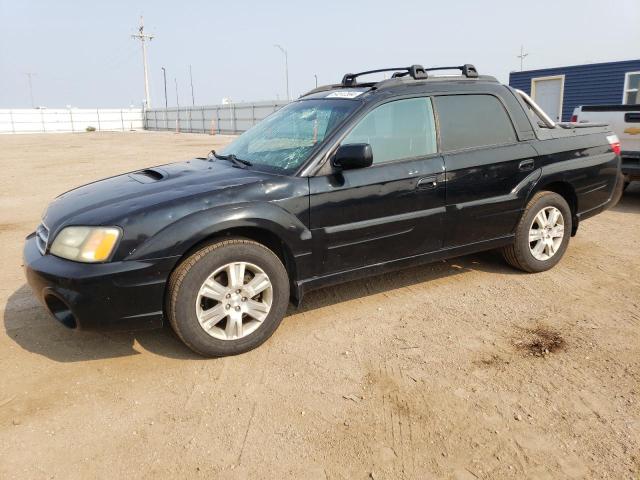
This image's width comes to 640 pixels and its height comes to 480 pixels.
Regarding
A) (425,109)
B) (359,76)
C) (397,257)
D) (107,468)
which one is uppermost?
(359,76)

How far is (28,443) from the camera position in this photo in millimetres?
2664

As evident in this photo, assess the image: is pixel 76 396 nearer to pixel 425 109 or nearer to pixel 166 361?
pixel 166 361

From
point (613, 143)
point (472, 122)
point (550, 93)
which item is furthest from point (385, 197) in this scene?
point (550, 93)

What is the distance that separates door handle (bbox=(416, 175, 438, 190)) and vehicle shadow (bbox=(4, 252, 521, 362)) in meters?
1.02

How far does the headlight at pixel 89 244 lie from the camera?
3.14m

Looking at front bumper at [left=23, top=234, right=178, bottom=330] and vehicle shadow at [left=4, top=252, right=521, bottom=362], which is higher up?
front bumper at [left=23, top=234, right=178, bottom=330]

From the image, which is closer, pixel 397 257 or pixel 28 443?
pixel 28 443

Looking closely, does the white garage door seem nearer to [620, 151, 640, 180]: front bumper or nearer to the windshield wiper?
[620, 151, 640, 180]: front bumper

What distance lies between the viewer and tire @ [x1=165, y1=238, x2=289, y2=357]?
10.8 feet

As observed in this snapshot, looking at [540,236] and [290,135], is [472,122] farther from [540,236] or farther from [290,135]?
[290,135]

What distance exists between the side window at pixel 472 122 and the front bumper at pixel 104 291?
95.4 inches

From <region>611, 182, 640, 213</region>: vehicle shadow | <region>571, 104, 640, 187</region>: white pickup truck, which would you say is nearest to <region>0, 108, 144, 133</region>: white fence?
<region>611, 182, 640, 213</region>: vehicle shadow

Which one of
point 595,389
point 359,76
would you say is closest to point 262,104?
point 359,76

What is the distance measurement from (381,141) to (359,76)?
105 centimetres
